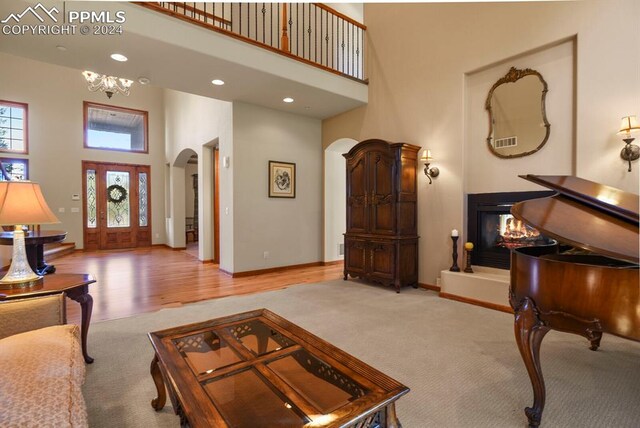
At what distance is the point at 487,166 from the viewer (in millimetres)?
3916

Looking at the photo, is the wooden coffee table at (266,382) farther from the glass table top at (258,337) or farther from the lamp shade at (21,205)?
the lamp shade at (21,205)

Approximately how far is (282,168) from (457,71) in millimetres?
3114

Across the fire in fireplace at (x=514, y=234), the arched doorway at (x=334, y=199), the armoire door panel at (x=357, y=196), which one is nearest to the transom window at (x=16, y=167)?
the arched doorway at (x=334, y=199)

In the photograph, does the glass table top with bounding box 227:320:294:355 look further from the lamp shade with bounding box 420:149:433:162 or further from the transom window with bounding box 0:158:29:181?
the transom window with bounding box 0:158:29:181

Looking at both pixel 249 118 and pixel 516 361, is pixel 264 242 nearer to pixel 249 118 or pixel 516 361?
pixel 249 118

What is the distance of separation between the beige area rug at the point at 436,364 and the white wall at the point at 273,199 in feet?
5.77

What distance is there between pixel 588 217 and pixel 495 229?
2.65 meters

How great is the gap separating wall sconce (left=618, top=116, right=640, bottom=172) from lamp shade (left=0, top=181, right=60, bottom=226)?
4.31 meters

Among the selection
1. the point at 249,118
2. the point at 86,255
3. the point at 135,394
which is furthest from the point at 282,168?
the point at 86,255

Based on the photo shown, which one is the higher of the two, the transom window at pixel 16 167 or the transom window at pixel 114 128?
the transom window at pixel 114 128

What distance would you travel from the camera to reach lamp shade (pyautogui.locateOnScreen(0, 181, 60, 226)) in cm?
177

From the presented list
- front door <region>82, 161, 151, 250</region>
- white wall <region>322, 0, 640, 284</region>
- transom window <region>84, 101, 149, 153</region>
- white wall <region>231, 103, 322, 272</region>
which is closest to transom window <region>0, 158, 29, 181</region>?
front door <region>82, 161, 151, 250</region>

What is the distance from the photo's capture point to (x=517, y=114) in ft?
11.9

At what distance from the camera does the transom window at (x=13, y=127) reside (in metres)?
7.20
